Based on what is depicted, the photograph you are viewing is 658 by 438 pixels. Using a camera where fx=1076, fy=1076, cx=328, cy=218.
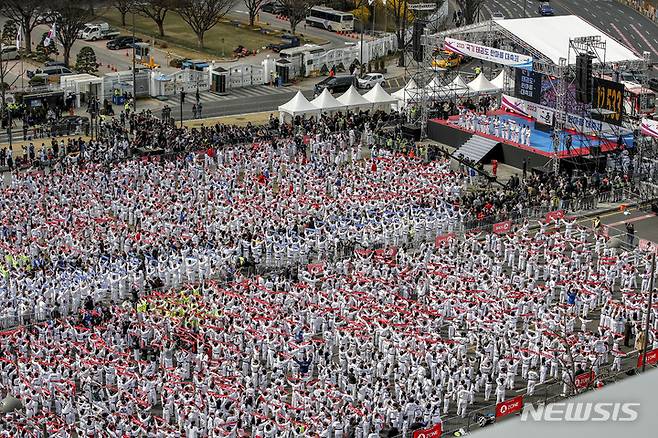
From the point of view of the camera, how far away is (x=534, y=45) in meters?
50.0

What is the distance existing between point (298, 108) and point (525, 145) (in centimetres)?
1189

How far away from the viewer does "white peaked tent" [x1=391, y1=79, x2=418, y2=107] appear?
56.9m

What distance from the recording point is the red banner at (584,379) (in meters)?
27.1

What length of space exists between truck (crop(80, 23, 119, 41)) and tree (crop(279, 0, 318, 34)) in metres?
12.7

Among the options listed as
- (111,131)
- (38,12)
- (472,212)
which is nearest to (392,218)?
(472,212)

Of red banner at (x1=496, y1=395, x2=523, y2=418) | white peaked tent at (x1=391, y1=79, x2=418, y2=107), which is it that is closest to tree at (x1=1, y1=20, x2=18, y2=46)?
white peaked tent at (x1=391, y1=79, x2=418, y2=107)

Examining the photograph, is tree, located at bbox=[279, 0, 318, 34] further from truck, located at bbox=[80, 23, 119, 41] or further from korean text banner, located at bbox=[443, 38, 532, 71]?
korean text banner, located at bbox=[443, 38, 532, 71]

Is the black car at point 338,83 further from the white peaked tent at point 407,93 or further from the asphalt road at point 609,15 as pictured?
the asphalt road at point 609,15

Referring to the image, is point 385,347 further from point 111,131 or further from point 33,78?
point 33,78

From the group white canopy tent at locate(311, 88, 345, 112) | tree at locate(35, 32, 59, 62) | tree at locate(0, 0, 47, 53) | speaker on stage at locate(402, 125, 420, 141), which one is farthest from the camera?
tree at locate(35, 32, 59, 62)

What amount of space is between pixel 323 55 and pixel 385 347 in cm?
4455

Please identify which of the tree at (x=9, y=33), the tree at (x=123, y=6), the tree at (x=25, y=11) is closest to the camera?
the tree at (x=25, y=11)

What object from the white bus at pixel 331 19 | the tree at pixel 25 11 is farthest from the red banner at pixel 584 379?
the white bus at pixel 331 19

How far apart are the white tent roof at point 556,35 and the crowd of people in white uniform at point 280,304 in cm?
946
